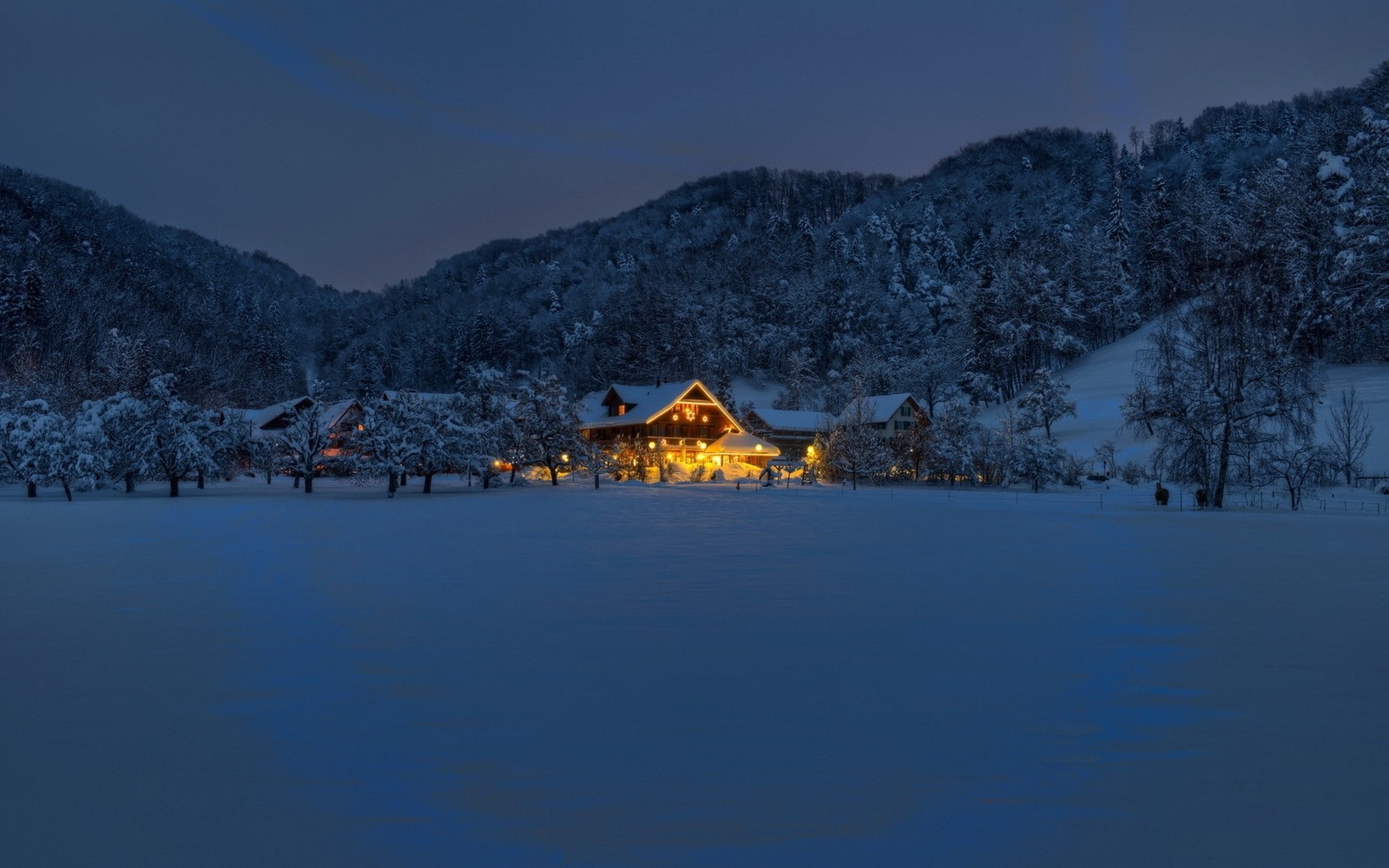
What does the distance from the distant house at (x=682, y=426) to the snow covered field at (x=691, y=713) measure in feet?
184

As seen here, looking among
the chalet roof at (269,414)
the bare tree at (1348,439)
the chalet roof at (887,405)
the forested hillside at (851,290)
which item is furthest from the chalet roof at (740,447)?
the bare tree at (1348,439)

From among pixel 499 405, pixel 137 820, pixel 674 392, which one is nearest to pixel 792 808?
pixel 137 820

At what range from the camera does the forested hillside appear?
67625mm

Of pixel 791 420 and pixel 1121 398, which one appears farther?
pixel 791 420

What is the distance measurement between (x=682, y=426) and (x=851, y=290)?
47827 millimetres

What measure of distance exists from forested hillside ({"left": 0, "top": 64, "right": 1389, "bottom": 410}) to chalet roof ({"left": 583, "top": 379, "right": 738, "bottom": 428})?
566 centimetres

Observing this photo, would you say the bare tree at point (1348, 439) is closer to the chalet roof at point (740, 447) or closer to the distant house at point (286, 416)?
the chalet roof at point (740, 447)

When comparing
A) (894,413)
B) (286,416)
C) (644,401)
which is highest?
(644,401)

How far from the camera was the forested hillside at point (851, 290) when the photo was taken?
67.6 metres

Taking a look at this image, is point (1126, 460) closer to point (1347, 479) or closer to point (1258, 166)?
point (1347, 479)

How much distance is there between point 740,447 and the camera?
74.8 metres

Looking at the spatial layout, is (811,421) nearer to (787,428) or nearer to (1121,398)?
(787,428)

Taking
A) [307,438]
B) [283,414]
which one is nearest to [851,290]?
[283,414]

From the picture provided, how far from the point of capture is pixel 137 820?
5.67m
